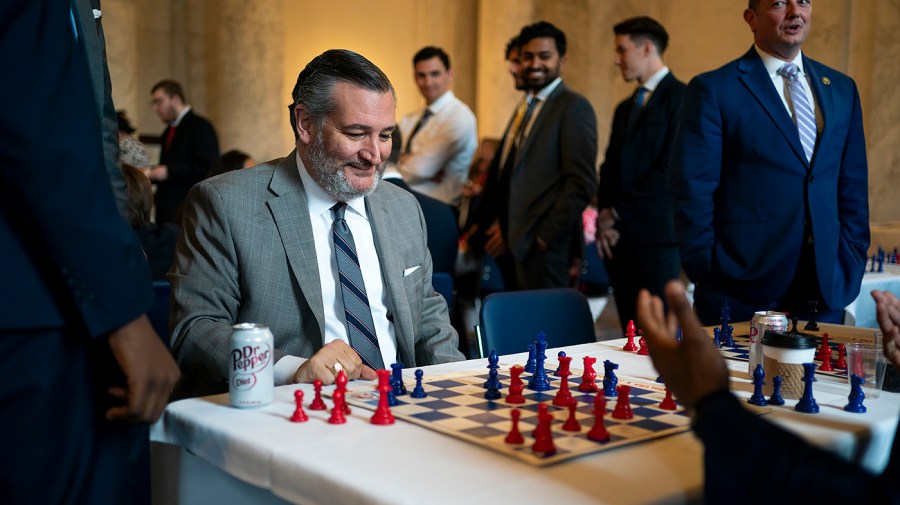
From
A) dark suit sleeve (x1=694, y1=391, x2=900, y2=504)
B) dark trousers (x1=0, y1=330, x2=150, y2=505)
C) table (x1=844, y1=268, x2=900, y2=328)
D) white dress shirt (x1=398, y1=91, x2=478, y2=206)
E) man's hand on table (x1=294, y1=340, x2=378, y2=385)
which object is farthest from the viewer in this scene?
white dress shirt (x1=398, y1=91, x2=478, y2=206)

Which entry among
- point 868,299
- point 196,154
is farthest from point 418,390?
point 196,154

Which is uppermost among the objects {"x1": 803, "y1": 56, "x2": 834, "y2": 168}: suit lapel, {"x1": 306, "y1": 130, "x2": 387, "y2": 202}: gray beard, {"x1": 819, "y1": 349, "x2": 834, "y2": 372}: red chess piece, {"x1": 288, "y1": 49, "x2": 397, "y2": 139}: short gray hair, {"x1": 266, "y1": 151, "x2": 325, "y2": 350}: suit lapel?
{"x1": 803, "y1": 56, "x2": 834, "y2": 168}: suit lapel

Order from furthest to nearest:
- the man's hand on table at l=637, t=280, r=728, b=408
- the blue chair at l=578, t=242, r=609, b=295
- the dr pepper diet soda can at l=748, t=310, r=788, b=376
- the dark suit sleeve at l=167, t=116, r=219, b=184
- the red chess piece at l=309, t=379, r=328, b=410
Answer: the blue chair at l=578, t=242, r=609, b=295 < the dark suit sleeve at l=167, t=116, r=219, b=184 < the dr pepper diet soda can at l=748, t=310, r=788, b=376 < the red chess piece at l=309, t=379, r=328, b=410 < the man's hand on table at l=637, t=280, r=728, b=408

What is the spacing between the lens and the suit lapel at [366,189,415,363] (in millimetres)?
2492

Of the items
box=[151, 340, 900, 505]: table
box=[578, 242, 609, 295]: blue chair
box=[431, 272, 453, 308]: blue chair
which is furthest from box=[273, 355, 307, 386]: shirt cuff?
box=[578, 242, 609, 295]: blue chair

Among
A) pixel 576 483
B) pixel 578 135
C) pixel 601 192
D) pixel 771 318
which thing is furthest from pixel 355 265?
pixel 601 192

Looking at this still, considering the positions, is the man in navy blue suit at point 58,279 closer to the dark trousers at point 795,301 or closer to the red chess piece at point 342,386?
the red chess piece at point 342,386

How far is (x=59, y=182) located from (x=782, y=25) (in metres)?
2.75

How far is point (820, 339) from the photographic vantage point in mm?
2496

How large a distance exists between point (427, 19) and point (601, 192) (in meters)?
5.83

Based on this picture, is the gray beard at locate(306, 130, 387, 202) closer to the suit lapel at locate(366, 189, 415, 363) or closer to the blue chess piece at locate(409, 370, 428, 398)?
the suit lapel at locate(366, 189, 415, 363)

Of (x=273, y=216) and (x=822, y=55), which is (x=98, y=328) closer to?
(x=273, y=216)

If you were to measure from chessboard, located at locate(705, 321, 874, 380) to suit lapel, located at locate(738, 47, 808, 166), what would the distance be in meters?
0.78

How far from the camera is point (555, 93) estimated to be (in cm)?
482
